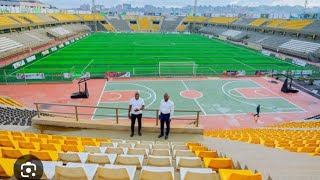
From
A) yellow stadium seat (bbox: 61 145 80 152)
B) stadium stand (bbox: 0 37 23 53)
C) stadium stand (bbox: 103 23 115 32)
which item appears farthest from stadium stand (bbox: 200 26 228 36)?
yellow stadium seat (bbox: 61 145 80 152)

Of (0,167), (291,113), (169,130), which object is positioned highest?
(0,167)

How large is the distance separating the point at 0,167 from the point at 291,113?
22.4 meters

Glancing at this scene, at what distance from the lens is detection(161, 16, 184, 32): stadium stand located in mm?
101781

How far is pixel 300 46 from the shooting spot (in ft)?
168

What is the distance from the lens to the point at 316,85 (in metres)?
30.0

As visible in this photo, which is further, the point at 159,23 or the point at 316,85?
the point at 159,23

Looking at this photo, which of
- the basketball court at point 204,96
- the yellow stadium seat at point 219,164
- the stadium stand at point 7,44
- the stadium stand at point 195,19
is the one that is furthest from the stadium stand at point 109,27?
the yellow stadium seat at point 219,164

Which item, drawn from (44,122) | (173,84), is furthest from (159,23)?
(44,122)

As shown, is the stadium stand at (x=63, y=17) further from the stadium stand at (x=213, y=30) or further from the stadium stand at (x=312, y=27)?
the stadium stand at (x=312, y=27)

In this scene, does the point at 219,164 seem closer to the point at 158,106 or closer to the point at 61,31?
the point at 158,106

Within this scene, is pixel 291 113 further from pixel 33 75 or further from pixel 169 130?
pixel 33 75

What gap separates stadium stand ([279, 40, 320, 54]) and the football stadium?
211mm

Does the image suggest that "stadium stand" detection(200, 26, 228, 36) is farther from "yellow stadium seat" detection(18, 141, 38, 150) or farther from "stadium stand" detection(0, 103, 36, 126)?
"yellow stadium seat" detection(18, 141, 38, 150)

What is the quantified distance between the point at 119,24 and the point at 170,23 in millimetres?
20207
